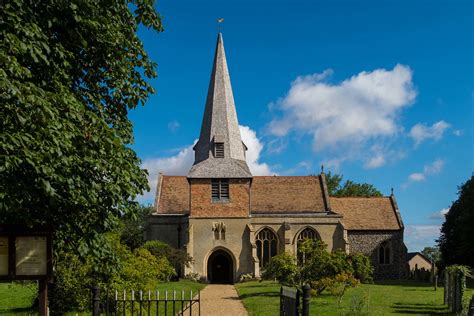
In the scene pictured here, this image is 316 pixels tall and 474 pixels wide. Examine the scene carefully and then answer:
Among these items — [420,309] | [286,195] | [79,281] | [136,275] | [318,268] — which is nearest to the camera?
[79,281]

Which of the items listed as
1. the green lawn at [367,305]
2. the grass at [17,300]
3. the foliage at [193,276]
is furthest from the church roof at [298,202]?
the grass at [17,300]

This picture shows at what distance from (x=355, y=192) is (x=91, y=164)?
201 ft

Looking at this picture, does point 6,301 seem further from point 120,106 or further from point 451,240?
point 451,240

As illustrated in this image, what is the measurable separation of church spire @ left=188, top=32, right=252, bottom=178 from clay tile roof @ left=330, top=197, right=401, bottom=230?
1034 centimetres

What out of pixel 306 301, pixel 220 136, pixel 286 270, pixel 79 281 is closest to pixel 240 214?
pixel 220 136

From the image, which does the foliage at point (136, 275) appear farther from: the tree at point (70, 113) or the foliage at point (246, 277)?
the foliage at point (246, 277)

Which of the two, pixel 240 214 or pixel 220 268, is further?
pixel 220 268

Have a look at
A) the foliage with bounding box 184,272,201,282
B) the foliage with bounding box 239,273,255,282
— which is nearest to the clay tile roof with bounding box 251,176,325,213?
the foliage with bounding box 239,273,255,282

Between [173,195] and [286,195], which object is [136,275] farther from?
[286,195]

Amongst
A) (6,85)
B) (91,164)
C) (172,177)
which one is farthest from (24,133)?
(172,177)

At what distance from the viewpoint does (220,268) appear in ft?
133

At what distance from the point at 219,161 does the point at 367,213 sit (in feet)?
47.9

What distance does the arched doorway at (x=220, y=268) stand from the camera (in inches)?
1571

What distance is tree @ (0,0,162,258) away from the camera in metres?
7.79
